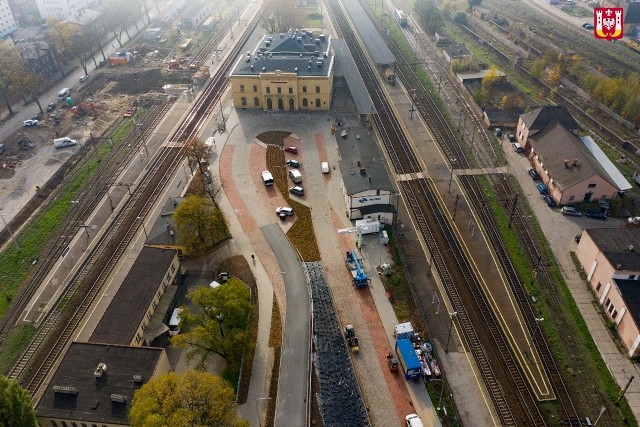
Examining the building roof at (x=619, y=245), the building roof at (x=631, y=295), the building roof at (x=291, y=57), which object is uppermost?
the building roof at (x=291, y=57)

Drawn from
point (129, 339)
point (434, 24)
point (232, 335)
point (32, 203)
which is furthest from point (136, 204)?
point (434, 24)

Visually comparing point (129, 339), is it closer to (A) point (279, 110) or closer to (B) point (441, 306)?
(B) point (441, 306)

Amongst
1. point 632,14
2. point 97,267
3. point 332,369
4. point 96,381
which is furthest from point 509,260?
point 632,14

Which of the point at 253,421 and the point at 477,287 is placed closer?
the point at 253,421

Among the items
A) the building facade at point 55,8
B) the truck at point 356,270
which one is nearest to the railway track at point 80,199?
the truck at point 356,270

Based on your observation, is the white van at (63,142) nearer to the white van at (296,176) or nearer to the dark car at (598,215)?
the white van at (296,176)

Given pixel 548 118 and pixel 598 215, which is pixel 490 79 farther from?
pixel 598 215
